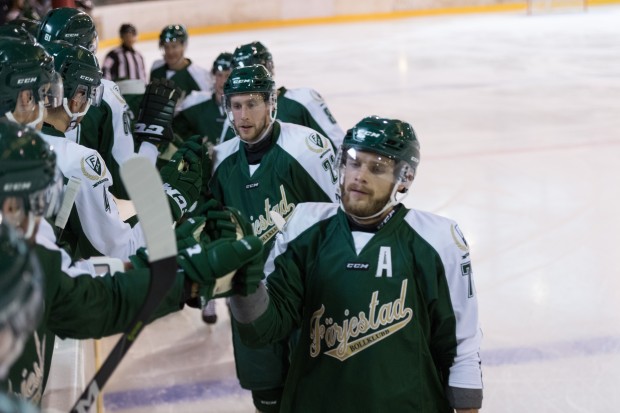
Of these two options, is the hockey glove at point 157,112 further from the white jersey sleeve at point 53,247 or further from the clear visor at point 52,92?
the white jersey sleeve at point 53,247

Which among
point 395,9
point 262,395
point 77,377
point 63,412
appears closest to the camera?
point 262,395

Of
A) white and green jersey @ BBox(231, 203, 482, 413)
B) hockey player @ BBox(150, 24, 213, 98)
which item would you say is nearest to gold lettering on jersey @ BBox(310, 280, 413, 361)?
white and green jersey @ BBox(231, 203, 482, 413)

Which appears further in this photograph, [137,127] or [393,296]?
[137,127]

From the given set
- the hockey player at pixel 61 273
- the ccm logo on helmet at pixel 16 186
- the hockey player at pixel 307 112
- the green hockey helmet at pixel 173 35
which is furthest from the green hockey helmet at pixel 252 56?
the ccm logo on helmet at pixel 16 186

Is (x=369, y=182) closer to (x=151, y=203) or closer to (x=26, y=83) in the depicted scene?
(x=151, y=203)

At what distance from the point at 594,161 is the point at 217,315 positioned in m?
3.65

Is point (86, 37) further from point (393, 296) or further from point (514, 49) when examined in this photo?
point (514, 49)

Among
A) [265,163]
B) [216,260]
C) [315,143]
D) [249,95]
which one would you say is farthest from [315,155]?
[216,260]

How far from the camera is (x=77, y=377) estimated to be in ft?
12.1

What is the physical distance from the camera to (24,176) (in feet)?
5.24

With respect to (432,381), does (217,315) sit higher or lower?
lower

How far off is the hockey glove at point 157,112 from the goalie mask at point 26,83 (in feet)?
3.27

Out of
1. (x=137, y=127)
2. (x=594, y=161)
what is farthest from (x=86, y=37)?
(x=594, y=161)

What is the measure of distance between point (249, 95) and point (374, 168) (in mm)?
1111
